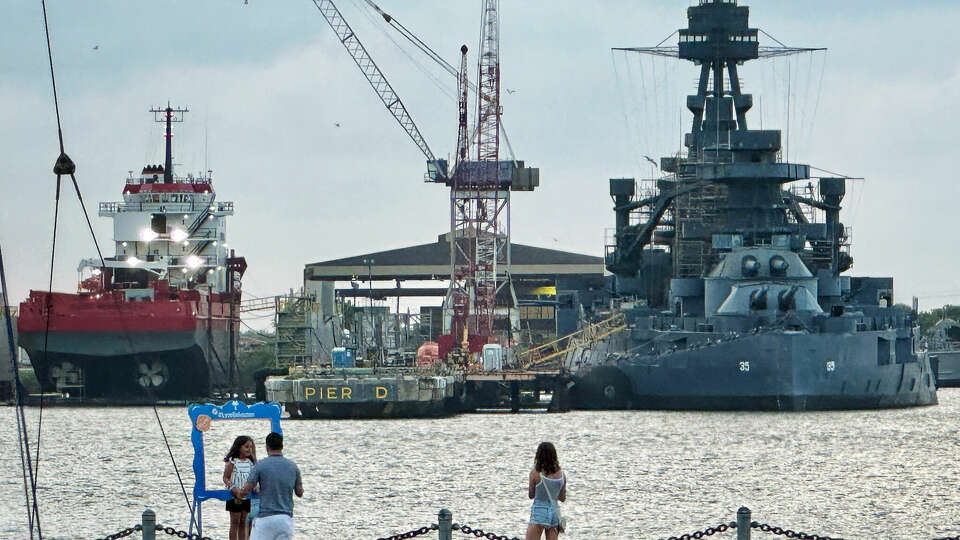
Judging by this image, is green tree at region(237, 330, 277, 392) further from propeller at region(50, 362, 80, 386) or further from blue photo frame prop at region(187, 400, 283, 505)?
blue photo frame prop at region(187, 400, 283, 505)

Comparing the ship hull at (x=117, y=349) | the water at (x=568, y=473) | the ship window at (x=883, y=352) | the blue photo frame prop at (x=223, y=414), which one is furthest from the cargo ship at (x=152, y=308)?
the blue photo frame prop at (x=223, y=414)

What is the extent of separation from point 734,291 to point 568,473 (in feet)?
125

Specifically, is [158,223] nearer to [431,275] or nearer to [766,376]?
[766,376]

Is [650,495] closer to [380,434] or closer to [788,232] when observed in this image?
[380,434]

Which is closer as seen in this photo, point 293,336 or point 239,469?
point 239,469

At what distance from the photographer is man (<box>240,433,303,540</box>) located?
2348cm

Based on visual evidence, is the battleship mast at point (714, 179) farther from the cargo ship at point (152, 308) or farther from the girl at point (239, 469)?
the girl at point (239, 469)

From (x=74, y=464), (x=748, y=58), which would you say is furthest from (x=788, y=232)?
(x=74, y=464)

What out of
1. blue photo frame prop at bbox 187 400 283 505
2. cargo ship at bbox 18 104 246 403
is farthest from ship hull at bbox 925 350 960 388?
blue photo frame prop at bbox 187 400 283 505

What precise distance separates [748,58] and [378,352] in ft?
82.2

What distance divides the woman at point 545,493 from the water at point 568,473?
9.99m

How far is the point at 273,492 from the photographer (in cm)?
2350

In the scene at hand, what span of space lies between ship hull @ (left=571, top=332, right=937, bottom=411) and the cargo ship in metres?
21.7

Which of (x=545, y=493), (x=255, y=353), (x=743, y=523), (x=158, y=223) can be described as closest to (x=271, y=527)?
(x=545, y=493)
